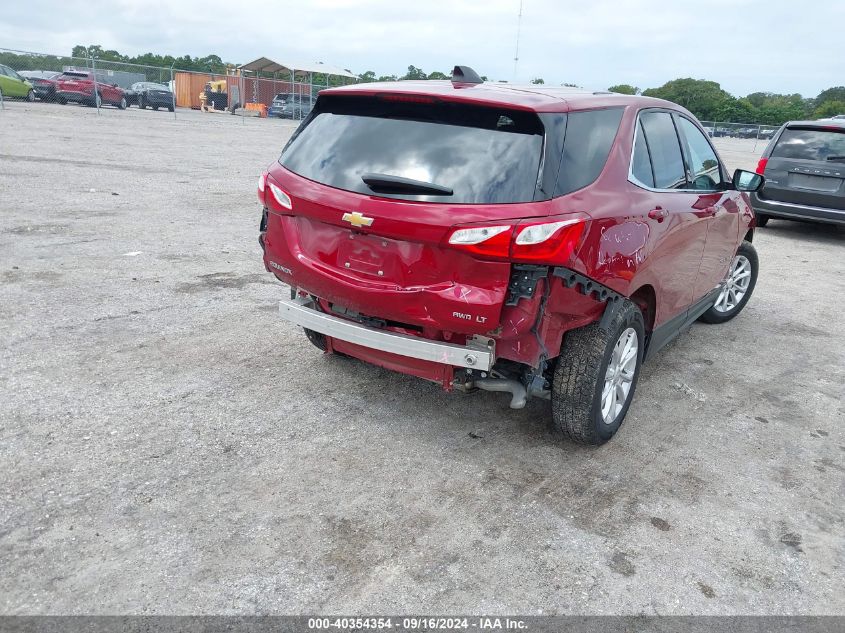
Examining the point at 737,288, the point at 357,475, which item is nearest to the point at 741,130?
the point at 737,288

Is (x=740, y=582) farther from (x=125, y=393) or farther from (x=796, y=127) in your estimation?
(x=796, y=127)

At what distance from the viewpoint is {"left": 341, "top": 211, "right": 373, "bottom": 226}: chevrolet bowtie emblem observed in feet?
10.7

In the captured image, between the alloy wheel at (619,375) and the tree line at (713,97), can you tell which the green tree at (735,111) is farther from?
the alloy wheel at (619,375)

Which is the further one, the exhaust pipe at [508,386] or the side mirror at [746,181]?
the side mirror at [746,181]

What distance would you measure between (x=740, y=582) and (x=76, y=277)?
551 centimetres

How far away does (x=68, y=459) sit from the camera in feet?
10.9

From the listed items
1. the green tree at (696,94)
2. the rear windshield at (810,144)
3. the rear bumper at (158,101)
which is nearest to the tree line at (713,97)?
the green tree at (696,94)

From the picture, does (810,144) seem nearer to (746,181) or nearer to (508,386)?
(746,181)

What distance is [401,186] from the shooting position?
3.26 meters

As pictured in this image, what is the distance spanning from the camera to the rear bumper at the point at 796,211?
10.0 m

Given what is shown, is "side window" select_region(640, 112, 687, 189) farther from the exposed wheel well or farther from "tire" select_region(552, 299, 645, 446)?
"tire" select_region(552, 299, 645, 446)

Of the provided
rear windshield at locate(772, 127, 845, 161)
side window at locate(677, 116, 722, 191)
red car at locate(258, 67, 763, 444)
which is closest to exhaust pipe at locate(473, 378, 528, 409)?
red car at locate(258, 67, 763, 444)

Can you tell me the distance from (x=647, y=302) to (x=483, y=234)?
1596mm

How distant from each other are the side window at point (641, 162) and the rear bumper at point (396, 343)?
1.40m
